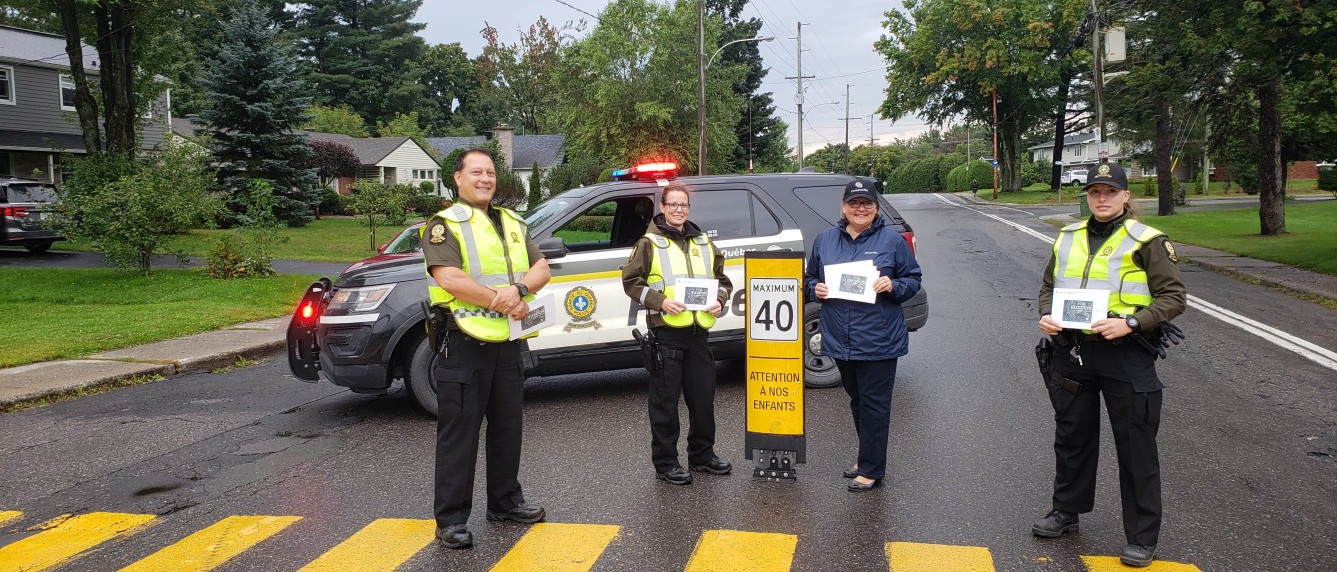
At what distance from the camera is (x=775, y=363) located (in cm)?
567

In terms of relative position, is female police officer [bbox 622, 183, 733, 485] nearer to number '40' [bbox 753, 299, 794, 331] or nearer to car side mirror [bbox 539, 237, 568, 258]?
number '40' [bbox 753, 299, 794, 331]

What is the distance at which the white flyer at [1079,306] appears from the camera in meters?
4.28

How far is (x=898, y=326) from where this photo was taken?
5379 millimetres

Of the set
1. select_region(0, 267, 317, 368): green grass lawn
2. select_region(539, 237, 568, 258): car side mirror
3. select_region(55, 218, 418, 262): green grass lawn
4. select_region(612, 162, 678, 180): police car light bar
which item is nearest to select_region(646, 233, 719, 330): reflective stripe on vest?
select_region(539, 237, 568, 258): car side mirror

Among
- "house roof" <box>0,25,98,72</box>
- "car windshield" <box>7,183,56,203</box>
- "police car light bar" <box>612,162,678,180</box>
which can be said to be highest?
"house roof" <box>0,25,98,72</box>

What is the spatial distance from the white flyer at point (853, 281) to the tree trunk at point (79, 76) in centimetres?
2519

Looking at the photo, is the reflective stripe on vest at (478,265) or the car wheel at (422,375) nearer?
the reflective stripe on vest at (478,265)

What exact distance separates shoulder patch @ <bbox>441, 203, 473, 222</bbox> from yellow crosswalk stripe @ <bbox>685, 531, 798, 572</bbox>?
6.29 feet

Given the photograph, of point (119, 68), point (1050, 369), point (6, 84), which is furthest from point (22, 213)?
point (1050, 369)

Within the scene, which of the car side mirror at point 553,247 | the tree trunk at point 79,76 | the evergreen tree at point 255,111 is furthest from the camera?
the evergreen tree at point 255,111

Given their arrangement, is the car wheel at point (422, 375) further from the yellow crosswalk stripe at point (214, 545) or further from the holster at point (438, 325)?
the holster at point (438, 325)

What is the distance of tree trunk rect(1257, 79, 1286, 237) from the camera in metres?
21.8

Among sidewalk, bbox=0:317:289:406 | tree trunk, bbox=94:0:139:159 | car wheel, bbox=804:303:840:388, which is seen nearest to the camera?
car wheel, bbox=804:303:840:388

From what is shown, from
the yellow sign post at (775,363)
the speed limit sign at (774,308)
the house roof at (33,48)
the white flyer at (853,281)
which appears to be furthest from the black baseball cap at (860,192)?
the house roof at (33,48)
